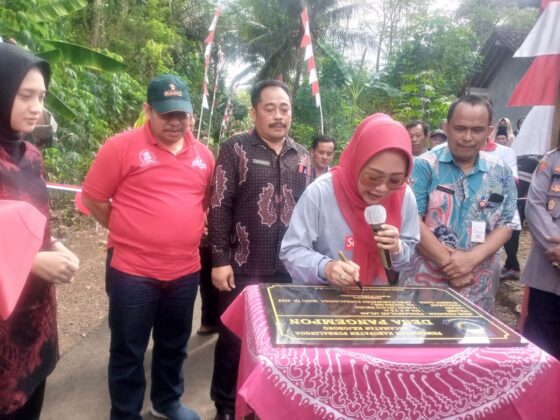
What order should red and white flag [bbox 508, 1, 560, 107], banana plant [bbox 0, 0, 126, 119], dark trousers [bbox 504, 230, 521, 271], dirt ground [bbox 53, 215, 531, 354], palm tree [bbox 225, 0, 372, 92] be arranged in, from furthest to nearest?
1. palm tree [bbox 225, 0, 372, 92]
2. banana plant [bbox 0, 0, 126, 119]
3. dark trousers [bbox 504, 230, 521, 271]
4. dirt ground [bbox 53, 215, 531, 354]
5. red and white flag [bbox 508, 1, 560, 107]

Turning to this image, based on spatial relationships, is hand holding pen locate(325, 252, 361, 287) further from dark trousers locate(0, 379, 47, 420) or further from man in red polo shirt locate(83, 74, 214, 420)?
dark trousers locate(0, 379, 47, 420)

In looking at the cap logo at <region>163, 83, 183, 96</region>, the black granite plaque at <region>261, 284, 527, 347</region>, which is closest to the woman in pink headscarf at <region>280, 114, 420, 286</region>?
the black granite plaque at <region>261, 284, 527, 347</region>

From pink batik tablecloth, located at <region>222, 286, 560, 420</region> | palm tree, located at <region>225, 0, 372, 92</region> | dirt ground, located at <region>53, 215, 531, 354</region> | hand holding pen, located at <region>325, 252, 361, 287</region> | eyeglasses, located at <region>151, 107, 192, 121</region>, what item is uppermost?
palm tree, located at <region>225, 0, 372, 92</region>

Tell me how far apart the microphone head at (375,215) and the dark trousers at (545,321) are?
1.35 m

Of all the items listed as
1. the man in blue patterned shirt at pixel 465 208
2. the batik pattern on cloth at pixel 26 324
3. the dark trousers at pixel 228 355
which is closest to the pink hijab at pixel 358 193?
the man in blue patterned shirt at pixel 465 208

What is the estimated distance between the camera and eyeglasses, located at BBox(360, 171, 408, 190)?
5.83 feet

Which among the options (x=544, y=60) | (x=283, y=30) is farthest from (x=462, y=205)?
(x=283, y=30)

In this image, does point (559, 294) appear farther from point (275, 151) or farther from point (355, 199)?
point (275, 151)

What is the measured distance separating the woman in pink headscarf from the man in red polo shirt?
0.76 m

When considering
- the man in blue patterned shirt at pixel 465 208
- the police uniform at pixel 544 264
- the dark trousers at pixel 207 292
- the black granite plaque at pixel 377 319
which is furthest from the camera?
the dark trousers at pixel 207 292

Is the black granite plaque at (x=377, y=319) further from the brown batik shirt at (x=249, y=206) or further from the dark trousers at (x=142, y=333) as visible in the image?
the dark trousers at (x=142, y=333)

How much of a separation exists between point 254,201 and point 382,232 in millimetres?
964

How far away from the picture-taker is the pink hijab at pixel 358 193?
5.86 ft

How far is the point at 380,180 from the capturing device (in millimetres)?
1785
